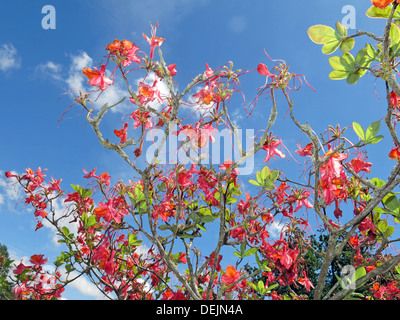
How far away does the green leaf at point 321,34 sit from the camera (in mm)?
2425

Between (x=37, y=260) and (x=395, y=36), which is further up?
(x=395, y=36)

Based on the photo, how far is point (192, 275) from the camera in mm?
2947

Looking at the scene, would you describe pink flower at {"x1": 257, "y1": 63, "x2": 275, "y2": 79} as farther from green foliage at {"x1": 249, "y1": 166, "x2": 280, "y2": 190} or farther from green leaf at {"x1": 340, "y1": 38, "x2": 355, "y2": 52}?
green foliage at {"x1": 249, "y1": 166, "x2": 280, "y2": 190}

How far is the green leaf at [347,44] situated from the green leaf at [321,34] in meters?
0.09

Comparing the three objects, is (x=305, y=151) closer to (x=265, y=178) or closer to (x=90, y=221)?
(x=265, y=178)

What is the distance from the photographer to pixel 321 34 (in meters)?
2.45

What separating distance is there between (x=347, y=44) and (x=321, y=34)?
23cm

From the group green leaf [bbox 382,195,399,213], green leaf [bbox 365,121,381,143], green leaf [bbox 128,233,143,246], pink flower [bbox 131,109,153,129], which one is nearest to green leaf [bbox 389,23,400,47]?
green leaf [bbox 365,121,381,143]

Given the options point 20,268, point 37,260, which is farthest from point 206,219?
point 20,268

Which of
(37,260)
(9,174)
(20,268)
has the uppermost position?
(9,174)

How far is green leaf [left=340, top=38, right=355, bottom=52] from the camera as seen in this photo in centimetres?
247

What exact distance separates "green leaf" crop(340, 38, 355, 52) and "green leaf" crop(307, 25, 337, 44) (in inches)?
3.4

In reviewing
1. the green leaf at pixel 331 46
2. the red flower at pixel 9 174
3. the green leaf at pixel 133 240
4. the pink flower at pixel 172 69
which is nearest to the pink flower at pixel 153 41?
the pink flower at pixel 172 69
